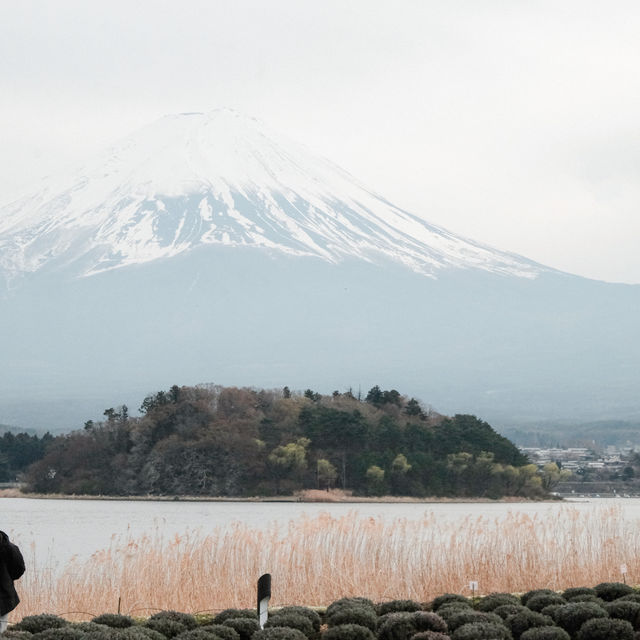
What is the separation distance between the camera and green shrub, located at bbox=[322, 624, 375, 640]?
40.6 ft

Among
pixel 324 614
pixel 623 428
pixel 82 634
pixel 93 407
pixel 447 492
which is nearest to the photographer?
pixel 82 634

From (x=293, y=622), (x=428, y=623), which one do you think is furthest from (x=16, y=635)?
(x=428, y=623)

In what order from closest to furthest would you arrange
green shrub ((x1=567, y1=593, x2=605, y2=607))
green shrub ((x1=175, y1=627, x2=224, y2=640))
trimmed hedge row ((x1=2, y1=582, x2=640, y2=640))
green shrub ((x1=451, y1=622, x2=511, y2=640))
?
green shrub ((x1=175, y1=627, x2=224, y2=640)) → trimmed hedge row ((x1=2, y1=582, x2=640, y2=640)) → green shrub ((x1=451, y1=622, x2=511, y2=640)) → green shrub ((x1=567, y1=593, x2=605, y2=607))

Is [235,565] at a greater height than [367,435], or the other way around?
[367,435]

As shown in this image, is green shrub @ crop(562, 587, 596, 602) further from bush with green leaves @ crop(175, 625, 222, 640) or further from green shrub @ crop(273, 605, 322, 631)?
bush with green leaves @ crop(175, 625, 222, 640)

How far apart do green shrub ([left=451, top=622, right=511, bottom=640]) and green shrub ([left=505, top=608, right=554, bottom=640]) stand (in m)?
0.62

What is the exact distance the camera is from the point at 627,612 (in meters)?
13.7

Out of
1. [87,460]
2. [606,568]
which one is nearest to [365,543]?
Result: [606,568]

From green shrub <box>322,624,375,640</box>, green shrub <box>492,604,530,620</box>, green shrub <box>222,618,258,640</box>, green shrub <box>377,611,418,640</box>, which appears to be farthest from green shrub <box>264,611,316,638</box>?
green shrub <box>492,604,530,620</box>

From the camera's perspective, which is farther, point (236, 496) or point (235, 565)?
point (236, 496)

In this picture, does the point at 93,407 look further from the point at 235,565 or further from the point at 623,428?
the point at 235,565

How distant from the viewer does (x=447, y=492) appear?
240 feet

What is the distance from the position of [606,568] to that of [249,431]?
57.8m

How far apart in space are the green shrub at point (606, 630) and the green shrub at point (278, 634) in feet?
9.50
